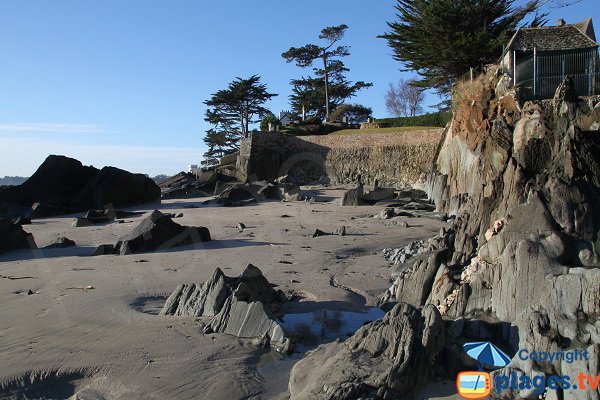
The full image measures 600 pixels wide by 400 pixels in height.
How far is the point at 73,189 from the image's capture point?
25.9m

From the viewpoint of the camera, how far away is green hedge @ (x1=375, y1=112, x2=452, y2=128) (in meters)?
32.2

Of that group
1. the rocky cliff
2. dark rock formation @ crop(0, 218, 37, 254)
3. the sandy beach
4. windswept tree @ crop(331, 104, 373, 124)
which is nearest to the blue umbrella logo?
the rocky cliff

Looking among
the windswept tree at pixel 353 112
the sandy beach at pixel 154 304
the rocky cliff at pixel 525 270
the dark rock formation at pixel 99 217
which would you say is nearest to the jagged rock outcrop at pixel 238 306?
the sandy beach at pixel 154 304

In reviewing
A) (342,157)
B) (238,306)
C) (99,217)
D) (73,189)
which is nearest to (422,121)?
(342,157)

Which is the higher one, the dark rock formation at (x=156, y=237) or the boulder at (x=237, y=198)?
the boulder at (x=237, y=198)

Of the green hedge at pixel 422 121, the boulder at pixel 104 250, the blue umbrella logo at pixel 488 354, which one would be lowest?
the blue umbrella logo at pixel 488 354

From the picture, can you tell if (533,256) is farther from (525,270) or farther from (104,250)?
(104,250)

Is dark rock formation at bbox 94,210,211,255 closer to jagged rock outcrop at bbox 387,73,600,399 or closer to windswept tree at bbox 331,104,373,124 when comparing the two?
jagged rock outcrop at bbox 387,73,600,399

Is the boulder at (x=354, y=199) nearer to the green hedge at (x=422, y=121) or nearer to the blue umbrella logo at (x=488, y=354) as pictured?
the green hedge at (x=422, y=121)

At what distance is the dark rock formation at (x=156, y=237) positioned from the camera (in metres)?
11.6

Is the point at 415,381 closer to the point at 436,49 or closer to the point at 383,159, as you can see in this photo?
the point at 436,49

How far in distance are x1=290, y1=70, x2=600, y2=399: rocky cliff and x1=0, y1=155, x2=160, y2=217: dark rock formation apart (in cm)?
1843

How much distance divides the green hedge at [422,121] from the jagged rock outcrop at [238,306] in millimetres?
24969

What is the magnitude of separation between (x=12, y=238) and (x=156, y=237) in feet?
12.6
